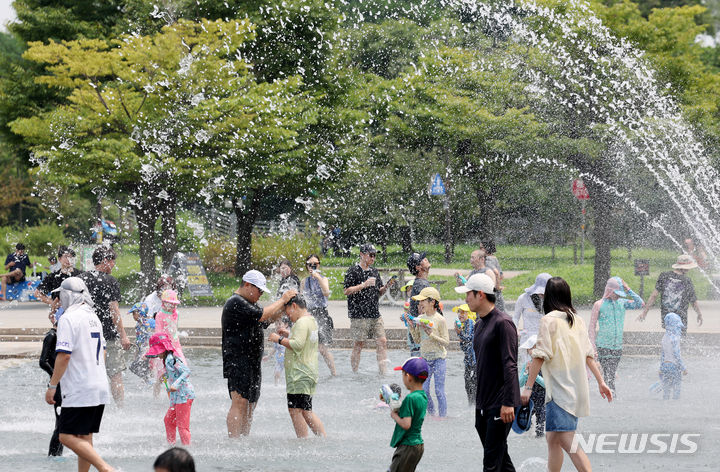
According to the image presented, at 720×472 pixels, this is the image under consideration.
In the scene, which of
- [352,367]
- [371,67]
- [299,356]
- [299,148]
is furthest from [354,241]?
[299,356]

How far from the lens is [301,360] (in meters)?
9.00

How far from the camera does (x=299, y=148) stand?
1205 inches

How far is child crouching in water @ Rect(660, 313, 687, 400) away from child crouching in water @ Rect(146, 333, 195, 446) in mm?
5768

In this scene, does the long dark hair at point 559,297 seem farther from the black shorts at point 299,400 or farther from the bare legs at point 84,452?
the bare legs at point 84,452

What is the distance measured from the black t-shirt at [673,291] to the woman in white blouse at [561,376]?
6135 millimetres

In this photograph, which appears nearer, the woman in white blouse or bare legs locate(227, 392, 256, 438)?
the woman in white blouse

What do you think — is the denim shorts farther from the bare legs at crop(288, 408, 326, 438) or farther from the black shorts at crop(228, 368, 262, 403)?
the black shorts at crop(228, 368, 262, 403)

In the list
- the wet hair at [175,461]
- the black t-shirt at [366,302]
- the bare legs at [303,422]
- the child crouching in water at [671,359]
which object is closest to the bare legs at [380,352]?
the black t-shirt at [366,302]

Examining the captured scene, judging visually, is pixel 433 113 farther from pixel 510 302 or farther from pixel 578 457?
pixel 578 457

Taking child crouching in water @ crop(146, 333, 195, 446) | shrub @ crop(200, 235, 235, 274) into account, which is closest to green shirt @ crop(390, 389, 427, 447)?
child crouching in water @ crop(146, 333, 195, 446)

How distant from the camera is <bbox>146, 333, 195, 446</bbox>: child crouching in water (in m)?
8.98

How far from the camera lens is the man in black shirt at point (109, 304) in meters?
10.5

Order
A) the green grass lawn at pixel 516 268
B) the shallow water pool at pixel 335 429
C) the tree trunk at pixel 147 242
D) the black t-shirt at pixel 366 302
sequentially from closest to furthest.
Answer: the shallow water pool at pixel 335 429, the black t-shirt at pixel 366 302, the tree trunk at pixel 147 242, the green grass lawn at pixel 516 268

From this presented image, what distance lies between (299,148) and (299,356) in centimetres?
2200
